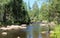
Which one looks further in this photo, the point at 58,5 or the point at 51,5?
the point at 51,5

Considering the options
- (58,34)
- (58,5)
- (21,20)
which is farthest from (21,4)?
(58,34)

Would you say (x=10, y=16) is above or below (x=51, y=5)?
below

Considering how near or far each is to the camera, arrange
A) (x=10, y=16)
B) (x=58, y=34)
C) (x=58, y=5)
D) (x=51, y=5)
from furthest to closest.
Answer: (x=10, y=16) → (x=51, y=5) → (x=58, y=5) → (x=58, y=34)

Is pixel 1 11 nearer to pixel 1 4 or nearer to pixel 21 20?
pixel 1 4

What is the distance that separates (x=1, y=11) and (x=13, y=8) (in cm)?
532

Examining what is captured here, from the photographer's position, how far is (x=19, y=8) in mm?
60094

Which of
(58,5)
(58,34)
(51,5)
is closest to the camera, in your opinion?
(58,34)

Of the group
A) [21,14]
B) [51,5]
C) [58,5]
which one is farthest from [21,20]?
[58,5]

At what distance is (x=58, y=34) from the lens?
1939 centimetres

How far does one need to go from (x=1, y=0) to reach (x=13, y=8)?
20.6ft

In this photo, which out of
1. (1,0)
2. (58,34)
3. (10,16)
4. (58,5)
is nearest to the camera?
(58,34)

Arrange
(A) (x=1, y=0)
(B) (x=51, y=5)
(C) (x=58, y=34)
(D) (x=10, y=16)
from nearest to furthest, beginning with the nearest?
(C) (x=58, y=34)
(B) (x=51, y=5)
(A) (x=1, y=0)
(D) (x=10, y=16)

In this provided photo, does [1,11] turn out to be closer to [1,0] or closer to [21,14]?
A: [1,0]

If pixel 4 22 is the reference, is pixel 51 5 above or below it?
above
